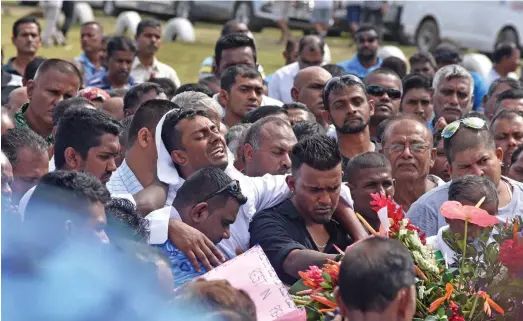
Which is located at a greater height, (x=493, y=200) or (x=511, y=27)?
(x=493, y=200)

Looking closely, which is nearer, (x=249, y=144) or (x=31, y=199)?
(x=31, y=199)

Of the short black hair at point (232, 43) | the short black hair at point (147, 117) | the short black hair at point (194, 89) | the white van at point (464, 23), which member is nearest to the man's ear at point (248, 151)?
the short black hair at point (147, 117)

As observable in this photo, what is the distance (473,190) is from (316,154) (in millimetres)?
783

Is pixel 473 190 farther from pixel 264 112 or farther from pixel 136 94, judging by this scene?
pixel 136 94

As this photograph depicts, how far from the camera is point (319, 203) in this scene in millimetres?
5305

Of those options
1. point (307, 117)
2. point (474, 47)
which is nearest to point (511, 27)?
point (474, 47)

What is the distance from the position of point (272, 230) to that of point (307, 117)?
2.39 metres

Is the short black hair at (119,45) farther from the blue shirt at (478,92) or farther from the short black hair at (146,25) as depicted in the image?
the blue shirt at (478,92)

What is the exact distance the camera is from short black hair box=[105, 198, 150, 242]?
4.24 metres

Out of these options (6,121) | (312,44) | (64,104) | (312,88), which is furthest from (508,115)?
(312,44)

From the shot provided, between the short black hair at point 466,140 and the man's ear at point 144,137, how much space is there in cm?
170

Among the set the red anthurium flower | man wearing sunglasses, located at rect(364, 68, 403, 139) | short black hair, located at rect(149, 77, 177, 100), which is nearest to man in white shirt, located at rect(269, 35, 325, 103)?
man wearing sunglasses, located at rect(364, 68, 403, 139)

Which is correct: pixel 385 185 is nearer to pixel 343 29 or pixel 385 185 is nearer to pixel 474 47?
pixel 474 47

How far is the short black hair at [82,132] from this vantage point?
5555 millimetres
